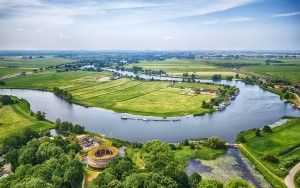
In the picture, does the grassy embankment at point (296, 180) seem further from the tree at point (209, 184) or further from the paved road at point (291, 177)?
the tree at point (209, 184)

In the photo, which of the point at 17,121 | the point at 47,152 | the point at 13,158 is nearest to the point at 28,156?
the point at 47,152

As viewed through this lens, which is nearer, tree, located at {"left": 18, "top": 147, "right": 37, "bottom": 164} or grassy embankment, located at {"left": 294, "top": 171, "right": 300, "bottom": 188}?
grassy embankment, located at {"left": 294, "top": 171, "right": 300, "bottom": 188}

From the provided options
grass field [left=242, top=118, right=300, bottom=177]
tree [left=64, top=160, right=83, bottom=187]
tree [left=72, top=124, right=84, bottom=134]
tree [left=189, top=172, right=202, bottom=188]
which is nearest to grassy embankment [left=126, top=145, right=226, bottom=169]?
grass field [left=242, top=118, right=300, bottom=177]

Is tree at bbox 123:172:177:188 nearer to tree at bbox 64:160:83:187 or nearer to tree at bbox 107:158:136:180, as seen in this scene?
tree at bbox 107:158:136:180

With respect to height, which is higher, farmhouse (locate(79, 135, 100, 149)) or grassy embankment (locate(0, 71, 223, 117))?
farmhouse (locate(79, 135, 100, 149))

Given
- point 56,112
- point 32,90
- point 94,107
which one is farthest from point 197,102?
point 32,90

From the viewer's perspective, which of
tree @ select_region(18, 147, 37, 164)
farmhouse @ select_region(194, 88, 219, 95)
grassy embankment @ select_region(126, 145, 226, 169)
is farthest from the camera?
farmhouse @ select_region(194, 88, 219, 95)

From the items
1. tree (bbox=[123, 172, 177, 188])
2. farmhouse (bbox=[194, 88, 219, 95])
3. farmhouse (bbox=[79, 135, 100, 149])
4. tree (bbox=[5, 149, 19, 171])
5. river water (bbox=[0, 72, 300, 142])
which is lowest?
river water (bbox=[0, 72, 300, 142])

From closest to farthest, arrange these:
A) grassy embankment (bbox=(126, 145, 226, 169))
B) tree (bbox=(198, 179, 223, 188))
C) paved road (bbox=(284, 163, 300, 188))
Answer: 1. tree (bbox=(198, 179, 223, 188))
2. paved road (bbox=(284, 163, 300, 188))
3. grassy embankment (bbox=(126, 145, 226, 169))

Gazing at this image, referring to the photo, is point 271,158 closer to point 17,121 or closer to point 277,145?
point 277,145

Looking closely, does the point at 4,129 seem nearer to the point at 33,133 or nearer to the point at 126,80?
the point at 33,133
